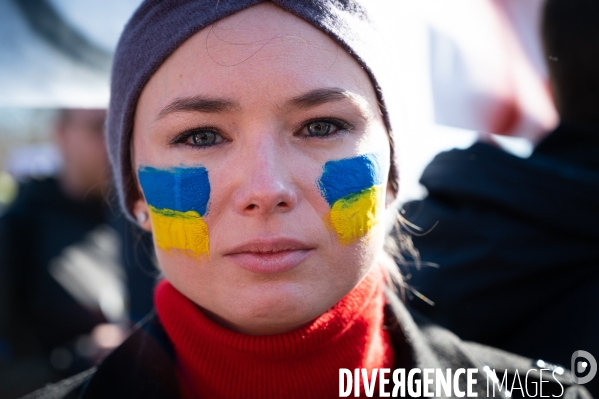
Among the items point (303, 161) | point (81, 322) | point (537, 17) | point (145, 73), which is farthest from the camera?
point (81, 322)

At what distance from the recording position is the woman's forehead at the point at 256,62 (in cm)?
162

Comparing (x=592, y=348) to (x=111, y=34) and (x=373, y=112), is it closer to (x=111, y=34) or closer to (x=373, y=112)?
(x=373, y=112)

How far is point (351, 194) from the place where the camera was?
1.72 m

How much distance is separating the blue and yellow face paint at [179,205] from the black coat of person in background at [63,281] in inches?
61.6

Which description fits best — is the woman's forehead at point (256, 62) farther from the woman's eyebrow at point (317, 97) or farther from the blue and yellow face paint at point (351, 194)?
the blue and yellow face paint at point (351, 194)

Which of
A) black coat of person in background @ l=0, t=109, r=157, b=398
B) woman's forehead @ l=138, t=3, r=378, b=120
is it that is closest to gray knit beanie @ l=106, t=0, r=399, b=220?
woman's forehead @ l=138, t=3, r=378, b=120

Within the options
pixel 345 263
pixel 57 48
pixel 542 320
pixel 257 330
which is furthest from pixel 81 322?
pixel 542 320

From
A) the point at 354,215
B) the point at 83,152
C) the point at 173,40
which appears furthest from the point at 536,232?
the point at 83,152

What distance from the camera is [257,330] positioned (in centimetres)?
175

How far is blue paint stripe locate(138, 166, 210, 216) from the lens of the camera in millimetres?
1662

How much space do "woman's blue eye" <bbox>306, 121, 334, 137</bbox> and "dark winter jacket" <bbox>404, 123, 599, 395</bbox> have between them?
0.96 m

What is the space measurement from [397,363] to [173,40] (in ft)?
4.41

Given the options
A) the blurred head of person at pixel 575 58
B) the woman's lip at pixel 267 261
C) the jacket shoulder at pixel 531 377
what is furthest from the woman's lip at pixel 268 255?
the blurred head of person at pixel 575 58

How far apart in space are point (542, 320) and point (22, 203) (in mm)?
3444
